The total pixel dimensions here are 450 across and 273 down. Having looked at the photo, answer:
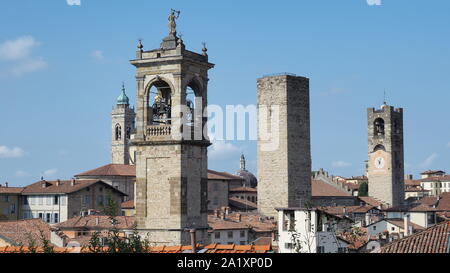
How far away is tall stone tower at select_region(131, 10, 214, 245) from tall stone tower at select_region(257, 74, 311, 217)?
187ft

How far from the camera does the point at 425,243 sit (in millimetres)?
22812

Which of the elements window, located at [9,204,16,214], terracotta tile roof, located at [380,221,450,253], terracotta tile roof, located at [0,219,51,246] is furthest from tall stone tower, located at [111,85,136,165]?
terracotta tile roof, located at [380,221,450,253]

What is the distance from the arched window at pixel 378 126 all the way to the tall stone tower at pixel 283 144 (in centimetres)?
3365

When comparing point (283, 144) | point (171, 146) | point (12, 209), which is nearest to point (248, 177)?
point (283, 144)

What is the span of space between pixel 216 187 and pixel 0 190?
103ft

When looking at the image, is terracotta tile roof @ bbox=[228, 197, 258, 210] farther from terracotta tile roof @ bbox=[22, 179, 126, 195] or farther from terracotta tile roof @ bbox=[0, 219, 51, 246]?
terracotta tile roof @ bbox=[0, 219, 51, 246]

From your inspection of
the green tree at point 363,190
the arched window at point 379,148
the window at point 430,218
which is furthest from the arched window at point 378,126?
the window at point 430,218

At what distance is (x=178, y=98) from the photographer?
108 ft

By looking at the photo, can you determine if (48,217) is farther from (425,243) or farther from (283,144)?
(425,243)

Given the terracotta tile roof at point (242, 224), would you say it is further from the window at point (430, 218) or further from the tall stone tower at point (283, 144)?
the window at point (430, 218)

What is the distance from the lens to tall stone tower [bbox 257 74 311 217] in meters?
90.9

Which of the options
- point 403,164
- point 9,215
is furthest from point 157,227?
point 403,164

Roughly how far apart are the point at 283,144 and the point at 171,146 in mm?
60054
